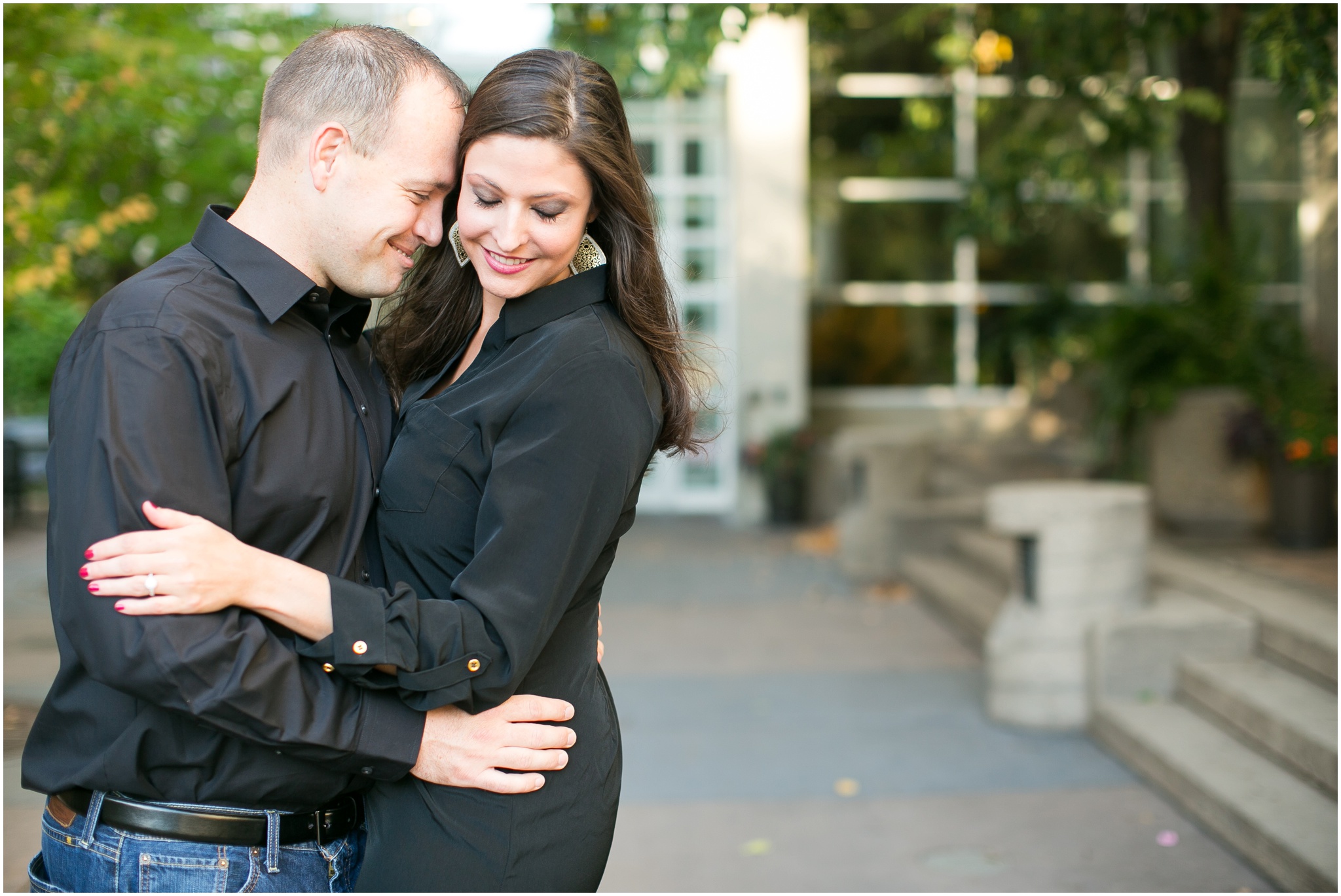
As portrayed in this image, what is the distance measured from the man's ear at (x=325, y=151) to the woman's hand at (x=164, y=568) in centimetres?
62

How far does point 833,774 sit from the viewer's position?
534cm

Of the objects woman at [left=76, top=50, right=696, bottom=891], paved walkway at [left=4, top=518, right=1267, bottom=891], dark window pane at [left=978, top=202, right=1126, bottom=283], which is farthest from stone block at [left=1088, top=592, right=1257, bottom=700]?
dark window pane at [left=978, top=202, right=1126, bottom=283]

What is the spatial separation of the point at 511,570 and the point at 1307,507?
7.65m

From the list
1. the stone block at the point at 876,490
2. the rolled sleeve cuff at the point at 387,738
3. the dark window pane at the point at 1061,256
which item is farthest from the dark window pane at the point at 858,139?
the rolled sleeve cuff at the point at 387,738

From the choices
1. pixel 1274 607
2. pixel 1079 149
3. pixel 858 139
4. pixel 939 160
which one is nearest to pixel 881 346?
pixel 939 160

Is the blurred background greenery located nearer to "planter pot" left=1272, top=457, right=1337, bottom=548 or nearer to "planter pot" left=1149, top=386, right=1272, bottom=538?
"planter pot" left=1149, top=386, right=1272, bottom=538

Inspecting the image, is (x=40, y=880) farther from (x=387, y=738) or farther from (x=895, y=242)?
(x=895, y=242)

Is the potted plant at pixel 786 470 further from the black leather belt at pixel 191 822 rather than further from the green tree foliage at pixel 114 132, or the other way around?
the black leather belt at pixel 191 822

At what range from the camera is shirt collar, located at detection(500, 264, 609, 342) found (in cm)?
192

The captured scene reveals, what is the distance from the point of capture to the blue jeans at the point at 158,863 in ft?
5.95

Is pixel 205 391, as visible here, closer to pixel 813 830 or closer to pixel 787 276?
pixel 813 830

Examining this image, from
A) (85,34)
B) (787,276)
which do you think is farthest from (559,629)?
(787,276)

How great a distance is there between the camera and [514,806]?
1.91 meters

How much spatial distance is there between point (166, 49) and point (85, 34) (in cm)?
94
